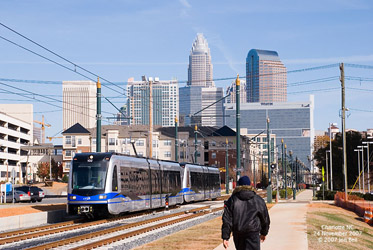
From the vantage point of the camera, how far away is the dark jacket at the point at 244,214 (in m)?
10.0

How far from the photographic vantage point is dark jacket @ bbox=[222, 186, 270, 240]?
10.0m

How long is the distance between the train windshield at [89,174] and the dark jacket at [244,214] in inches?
785

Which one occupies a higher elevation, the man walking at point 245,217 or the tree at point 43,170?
the man walking at point 245,217

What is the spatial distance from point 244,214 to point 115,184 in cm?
2056

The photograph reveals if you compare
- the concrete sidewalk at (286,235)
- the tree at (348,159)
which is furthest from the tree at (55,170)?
the concrete sidewalk at (286,235)

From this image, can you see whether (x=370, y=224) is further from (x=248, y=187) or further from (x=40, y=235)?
(x=248, y=187)

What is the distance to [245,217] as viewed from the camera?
33.0 feet

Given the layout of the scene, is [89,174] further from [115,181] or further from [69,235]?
[69,235]

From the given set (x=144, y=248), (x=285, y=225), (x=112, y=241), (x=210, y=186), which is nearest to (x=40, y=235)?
(x=112, y=241)

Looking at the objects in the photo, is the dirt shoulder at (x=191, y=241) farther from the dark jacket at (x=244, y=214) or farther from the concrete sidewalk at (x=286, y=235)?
the dark jacket at (x=244, y=214)

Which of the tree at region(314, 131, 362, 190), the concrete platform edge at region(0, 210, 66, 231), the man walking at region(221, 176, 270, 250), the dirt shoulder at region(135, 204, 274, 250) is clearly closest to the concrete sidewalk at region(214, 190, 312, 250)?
the dirt shoulder at region(135, 204, 274, 250)

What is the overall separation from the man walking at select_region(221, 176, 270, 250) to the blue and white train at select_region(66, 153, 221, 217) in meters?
19.6

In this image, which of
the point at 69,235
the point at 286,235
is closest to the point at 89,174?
the point at 69,235

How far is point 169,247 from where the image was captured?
18031 mm
